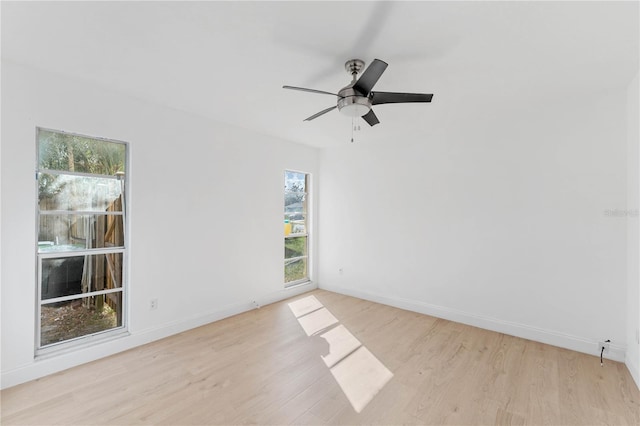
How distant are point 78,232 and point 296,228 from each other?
3.03 meters

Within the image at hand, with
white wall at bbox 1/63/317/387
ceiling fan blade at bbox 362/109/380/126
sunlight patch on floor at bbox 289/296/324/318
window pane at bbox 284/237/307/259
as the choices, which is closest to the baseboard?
sunlight patch on floor at bbox 289/296/324/318

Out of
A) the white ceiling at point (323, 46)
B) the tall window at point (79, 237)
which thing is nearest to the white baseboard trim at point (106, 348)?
the tall window at point (79, 237)

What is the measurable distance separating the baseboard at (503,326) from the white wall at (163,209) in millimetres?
1724

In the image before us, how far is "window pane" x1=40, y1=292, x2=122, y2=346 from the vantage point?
263cm

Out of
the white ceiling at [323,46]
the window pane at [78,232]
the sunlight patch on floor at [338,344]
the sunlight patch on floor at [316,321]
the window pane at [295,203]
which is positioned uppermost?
the white ceiling at [323,46]

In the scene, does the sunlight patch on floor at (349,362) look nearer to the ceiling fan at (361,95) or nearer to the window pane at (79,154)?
the ceiling fan at (361,95)

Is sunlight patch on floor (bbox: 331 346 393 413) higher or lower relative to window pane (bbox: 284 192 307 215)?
lower

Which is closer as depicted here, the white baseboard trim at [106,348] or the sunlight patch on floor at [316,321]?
the white baseboard trim at [106,348]

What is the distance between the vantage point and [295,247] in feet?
16.7

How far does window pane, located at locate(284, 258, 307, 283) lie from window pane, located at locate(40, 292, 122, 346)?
2434 millimetres

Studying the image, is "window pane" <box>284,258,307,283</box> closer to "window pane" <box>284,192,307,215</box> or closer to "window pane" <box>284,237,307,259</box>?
"window pane" <box>284,237,307,259</box>

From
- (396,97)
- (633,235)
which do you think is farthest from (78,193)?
(633,235)

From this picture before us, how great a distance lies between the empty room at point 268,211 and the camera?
1983mm

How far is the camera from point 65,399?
220 cm
